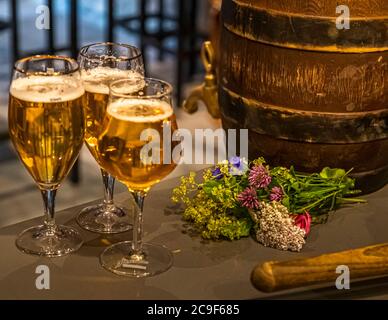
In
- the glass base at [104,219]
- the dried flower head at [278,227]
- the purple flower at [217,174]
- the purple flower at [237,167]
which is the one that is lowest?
the glass base at [104,219]

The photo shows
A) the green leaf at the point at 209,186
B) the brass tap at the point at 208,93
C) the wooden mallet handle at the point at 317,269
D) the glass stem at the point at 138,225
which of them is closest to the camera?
the wooden mallet handle at the point at 317,269

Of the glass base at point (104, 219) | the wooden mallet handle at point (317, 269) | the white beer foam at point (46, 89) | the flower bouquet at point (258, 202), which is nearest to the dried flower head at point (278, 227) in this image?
the flower bouquet at point (258, 202)

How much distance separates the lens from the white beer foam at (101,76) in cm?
110

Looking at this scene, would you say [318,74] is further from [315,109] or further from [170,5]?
[170,5]

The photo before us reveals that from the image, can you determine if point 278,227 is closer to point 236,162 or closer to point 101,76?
point 236,162

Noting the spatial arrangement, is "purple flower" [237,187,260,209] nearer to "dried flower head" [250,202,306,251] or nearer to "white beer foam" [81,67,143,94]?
"dried flower head" [250,202,306,251]

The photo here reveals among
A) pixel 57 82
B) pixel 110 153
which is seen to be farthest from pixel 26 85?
pixel 110 153

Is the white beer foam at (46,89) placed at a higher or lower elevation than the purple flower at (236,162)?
higher

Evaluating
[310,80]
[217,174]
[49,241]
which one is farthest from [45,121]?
[310,80]

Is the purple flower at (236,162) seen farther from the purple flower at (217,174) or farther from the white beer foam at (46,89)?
the white beer foam at (46,89)

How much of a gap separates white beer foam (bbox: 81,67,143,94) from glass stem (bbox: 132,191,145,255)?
0.17 metres

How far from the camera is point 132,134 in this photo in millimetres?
963

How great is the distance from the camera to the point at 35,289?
100cm

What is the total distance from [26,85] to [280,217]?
0.42 meters
